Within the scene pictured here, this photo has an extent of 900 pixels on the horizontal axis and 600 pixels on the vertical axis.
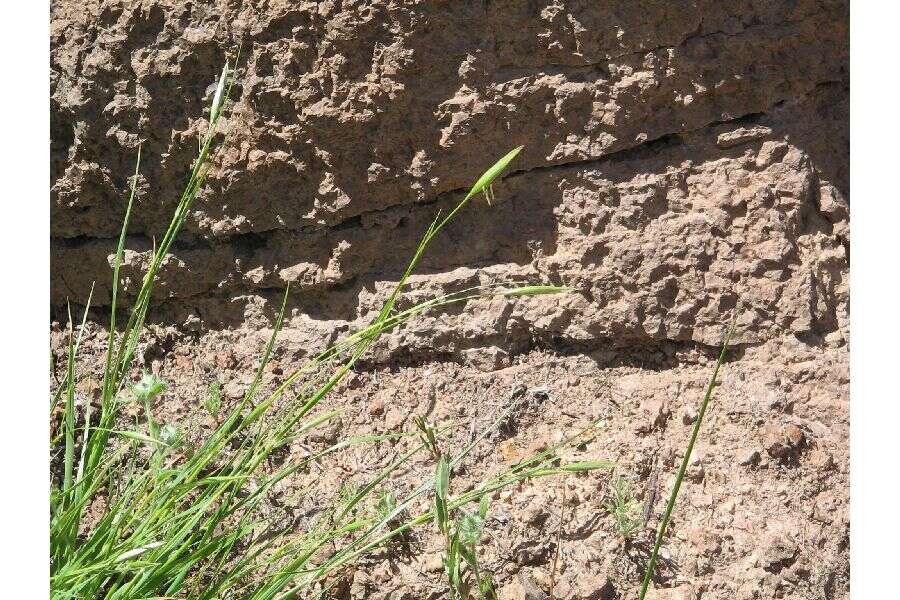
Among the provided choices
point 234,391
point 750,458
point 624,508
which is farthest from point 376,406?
point 750,458

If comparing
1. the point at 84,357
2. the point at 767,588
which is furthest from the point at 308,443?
the point at 767,588

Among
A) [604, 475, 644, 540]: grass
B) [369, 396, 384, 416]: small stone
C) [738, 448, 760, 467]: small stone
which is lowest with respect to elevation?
[604, 475, 644, 540]: grass

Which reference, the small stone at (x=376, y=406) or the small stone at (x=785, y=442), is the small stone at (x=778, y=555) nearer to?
the small stone at (x=785, y=442)

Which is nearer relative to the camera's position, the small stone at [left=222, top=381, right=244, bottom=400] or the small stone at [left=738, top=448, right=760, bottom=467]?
the small stone at [left=738, top=448, right=760, bottom=467]

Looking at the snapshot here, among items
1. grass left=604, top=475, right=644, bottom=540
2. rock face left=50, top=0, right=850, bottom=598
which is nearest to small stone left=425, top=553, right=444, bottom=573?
rock face left=50, top=0, right=850, bottom=598

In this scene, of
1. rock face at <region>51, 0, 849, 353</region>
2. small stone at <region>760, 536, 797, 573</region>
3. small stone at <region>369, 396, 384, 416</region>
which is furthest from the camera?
small stone at <region>369, 396, 384, 416</region>

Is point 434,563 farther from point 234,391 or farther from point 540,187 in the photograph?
point 540,187

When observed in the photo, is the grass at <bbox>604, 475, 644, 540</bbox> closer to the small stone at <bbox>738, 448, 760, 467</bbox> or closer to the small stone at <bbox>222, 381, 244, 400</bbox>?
the small stone at <bbox>738, 448, 760, 467</bbox>

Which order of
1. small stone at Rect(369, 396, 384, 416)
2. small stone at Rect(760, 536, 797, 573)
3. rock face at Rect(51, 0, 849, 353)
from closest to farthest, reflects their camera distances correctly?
small stone at Rect(760, 536, 797, 573), rock face at Rect(51, 0, 849, 353), small stone at Rect(369, 396, 384, 416)

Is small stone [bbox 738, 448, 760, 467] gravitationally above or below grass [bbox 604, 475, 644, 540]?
above
